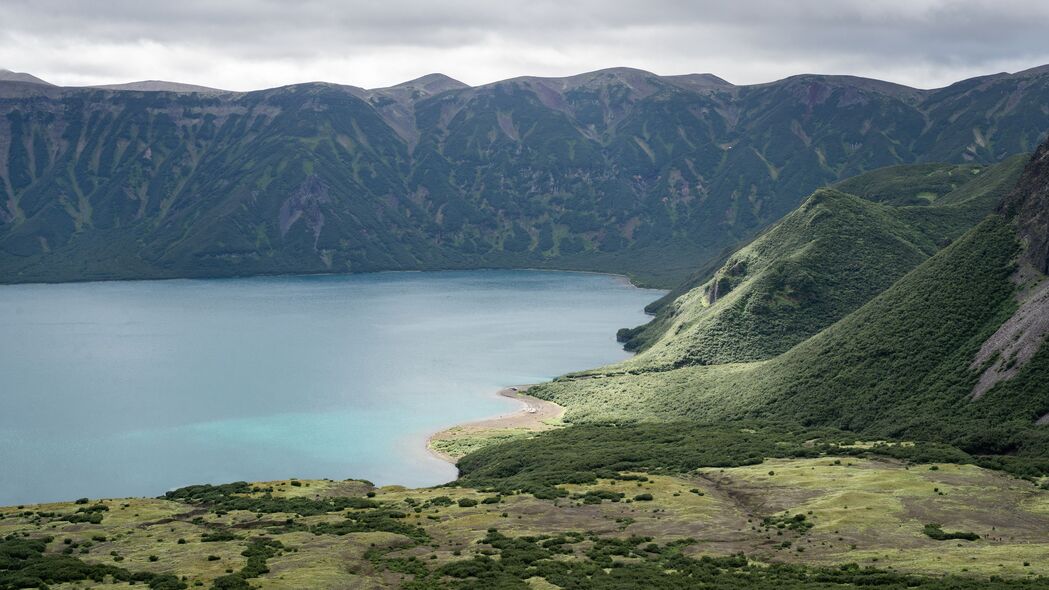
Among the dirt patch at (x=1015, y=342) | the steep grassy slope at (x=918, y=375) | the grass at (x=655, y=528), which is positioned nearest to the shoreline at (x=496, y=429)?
the steep grassy slope at (x=918, y=375)

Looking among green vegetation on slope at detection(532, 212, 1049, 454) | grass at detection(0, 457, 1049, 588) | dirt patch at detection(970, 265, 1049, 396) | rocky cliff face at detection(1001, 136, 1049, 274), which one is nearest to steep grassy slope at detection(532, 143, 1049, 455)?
green vegetation on slope at detection(532, 212, 1049, 454)

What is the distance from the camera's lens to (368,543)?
7781 centimetres

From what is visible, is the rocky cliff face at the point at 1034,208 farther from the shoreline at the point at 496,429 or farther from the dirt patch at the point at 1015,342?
the shoreline at the point at 496,429

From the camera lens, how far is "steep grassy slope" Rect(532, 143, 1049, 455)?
379 feet

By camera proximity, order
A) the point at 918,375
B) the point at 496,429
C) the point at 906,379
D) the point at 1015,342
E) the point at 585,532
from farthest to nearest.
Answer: the point at 496,429 < the point at 906,379 < the point at 918,375 < the point at 1015,342 < the point at 585,532

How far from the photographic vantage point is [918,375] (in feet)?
431

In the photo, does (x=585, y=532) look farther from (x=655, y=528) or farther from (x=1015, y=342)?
(x=1015, y=342)

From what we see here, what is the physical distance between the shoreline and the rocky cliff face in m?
74.1

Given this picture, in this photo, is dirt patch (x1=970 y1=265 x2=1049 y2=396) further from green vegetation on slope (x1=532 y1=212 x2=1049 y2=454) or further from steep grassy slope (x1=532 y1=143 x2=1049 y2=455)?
green vegetation on slope (x1=532 y1=212 x2=1049 y2=454)

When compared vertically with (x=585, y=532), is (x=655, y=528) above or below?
above

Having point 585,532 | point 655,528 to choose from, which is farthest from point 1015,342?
point 585,532

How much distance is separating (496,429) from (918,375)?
62115 millimetres

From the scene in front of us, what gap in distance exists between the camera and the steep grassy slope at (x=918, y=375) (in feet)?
379

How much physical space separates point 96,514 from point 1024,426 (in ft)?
315
